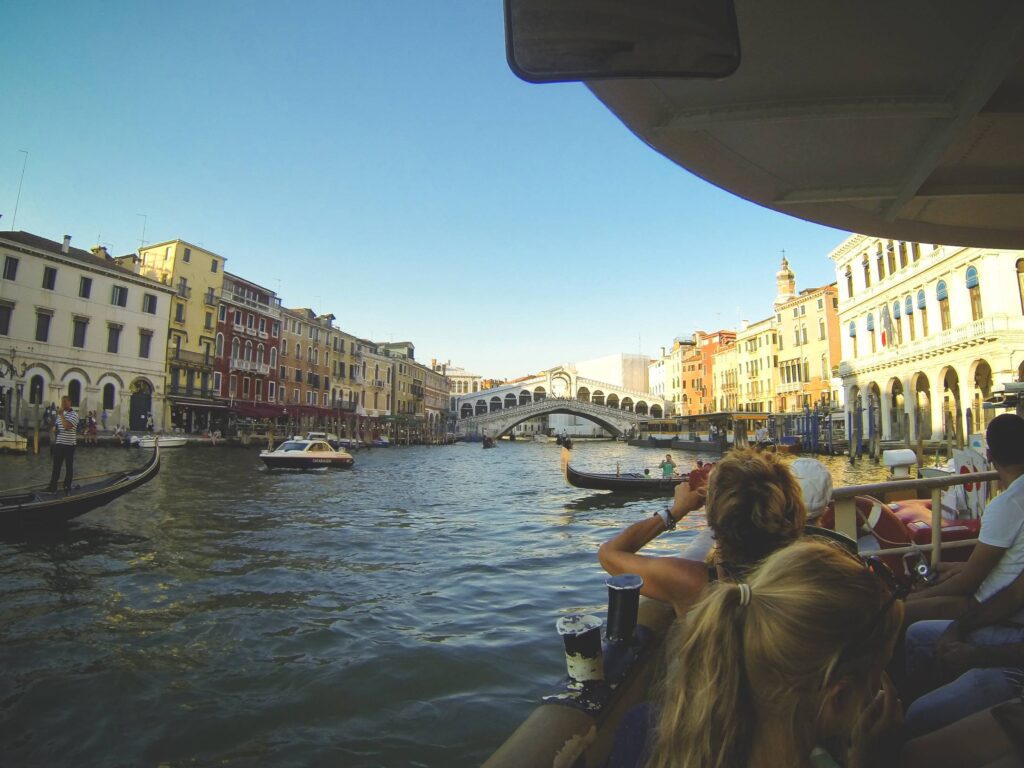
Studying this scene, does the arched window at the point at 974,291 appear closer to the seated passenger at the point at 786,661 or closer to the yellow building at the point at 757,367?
the seated passenger at the point at 786,661

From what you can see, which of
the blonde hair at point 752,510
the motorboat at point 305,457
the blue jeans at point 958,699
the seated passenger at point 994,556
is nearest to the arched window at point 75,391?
the motorboat at point 305,457

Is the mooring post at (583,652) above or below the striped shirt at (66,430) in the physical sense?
below

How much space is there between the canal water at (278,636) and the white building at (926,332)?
35.3 ft

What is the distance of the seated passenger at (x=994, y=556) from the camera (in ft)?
5.56

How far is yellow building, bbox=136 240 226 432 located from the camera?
85.0ft

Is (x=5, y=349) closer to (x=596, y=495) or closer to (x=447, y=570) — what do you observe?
(x=596, y=495)

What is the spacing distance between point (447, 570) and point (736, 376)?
134 feet

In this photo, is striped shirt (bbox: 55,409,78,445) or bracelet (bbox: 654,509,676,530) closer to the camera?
bracelet (bbox: 654,509,676,530)

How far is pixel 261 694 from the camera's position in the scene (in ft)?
9.65

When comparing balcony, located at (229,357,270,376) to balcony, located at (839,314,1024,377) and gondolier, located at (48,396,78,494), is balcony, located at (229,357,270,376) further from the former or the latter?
balcony, located at (839,314,1024,377)

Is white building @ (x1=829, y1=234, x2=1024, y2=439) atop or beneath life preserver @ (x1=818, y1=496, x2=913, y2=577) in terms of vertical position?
atop

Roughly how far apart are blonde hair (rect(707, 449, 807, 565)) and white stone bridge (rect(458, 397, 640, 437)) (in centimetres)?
4661

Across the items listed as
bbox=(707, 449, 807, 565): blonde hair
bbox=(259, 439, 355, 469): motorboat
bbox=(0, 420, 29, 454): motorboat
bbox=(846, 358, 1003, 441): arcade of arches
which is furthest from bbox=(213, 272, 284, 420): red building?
bbox=(707, 449, 807, 565): blonde hair

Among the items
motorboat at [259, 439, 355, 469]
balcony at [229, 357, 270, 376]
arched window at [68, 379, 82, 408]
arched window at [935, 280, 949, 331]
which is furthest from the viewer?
balcony at [229, 357, 270, 376]
